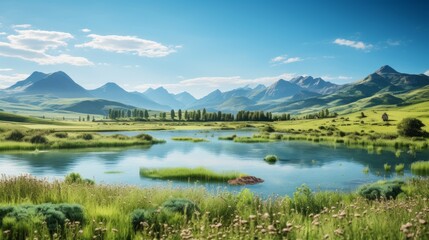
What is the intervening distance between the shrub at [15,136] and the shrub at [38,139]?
13.0 feet

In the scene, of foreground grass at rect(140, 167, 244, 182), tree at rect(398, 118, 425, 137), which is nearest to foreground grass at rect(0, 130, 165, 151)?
foreground grass at rect(140, 167, 244, 182)

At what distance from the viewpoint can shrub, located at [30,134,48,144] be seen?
77062 millimetres

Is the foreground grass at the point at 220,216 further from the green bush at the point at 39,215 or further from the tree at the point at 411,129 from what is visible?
the tree at the point at 411,129

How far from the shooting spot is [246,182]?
42.0 meters

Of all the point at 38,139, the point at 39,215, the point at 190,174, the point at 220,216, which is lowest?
the point at 190,174

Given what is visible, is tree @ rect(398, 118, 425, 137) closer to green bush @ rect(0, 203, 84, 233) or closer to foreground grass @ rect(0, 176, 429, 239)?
foreground grass @ rect(0, 176, 429, 239)

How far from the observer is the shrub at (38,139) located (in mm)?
77062

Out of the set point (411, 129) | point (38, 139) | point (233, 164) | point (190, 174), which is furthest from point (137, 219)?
point (411, 129)

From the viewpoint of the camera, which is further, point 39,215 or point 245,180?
point 245,180

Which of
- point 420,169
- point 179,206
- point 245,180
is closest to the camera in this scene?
point 179,206

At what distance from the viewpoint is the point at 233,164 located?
192 feet

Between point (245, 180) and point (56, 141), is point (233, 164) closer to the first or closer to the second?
point (245, 180)

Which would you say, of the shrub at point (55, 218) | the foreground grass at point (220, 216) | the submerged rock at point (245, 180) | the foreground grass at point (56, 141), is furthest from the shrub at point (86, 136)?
the shrub at point (55, 218)

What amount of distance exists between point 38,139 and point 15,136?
7.81m
